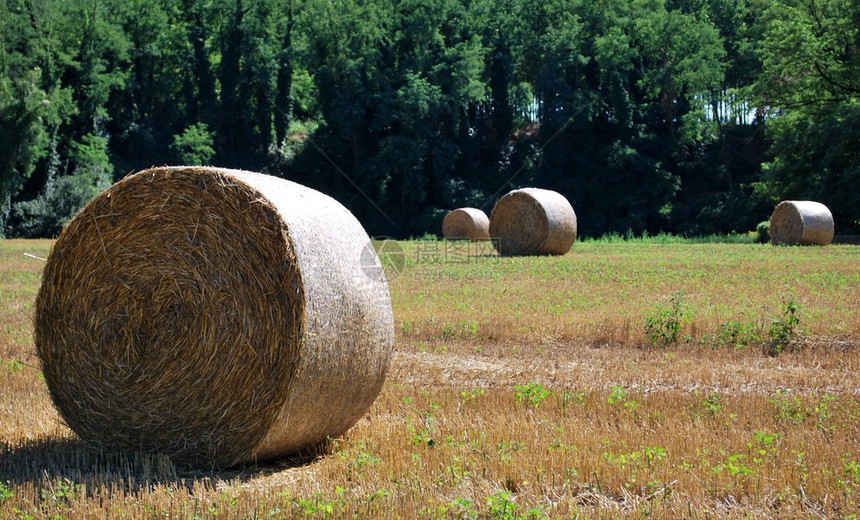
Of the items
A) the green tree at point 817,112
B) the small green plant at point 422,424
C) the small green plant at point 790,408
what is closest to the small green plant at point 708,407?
the small green plant at point 790,408

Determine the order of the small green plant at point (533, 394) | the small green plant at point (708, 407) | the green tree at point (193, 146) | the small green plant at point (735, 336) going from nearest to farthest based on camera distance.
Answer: the small green plant at point (708, 407)
the small green plant at point (533, 394)
the small green plant at point (735, 336)
the green tree at point (193, 146)

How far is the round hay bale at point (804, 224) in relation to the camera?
25203mm

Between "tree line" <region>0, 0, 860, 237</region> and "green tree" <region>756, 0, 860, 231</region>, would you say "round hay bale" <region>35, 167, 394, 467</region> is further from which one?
"tree line" <region>0, 0, 860, 237</region>

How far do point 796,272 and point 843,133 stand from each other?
733 inches

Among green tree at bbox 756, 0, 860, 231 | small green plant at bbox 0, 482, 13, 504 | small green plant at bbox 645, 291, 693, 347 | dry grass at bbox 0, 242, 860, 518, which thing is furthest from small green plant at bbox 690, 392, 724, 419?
green tree at bbox 756, 0, 860, 231

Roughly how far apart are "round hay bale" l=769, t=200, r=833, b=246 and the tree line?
32.8 ft

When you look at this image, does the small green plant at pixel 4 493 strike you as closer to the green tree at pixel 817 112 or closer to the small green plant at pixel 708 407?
the small green plant at pixel 708 407

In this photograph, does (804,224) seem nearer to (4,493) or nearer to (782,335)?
(782,335)

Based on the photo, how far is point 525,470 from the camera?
A: 4855 mm

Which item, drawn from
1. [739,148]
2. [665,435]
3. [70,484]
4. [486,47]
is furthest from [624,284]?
[486,47]

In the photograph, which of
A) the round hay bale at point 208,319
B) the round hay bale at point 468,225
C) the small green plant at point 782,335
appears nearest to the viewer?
the round hay bale at point 208,319

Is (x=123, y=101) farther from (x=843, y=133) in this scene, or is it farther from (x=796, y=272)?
(x=796, y=272)

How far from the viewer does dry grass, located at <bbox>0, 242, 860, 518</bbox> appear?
172 inches

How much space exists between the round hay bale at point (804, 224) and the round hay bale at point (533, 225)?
25.5ft
